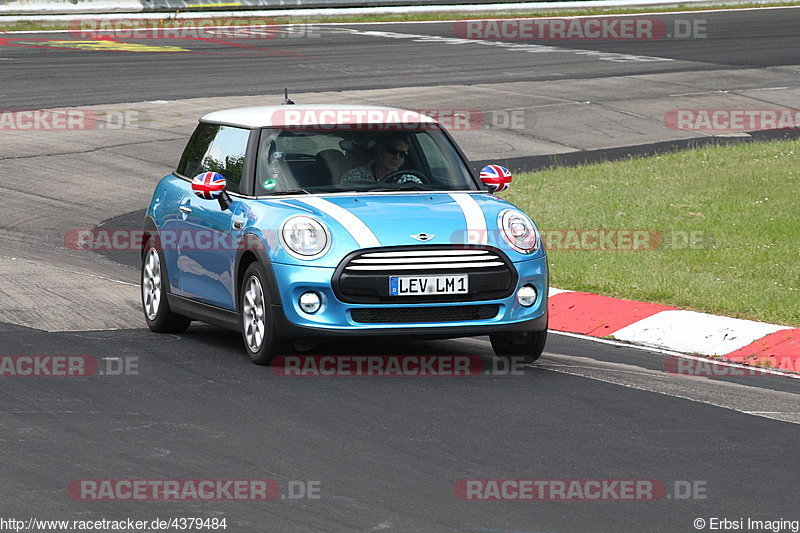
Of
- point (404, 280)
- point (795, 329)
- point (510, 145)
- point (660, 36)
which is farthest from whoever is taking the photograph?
point (660, 36)

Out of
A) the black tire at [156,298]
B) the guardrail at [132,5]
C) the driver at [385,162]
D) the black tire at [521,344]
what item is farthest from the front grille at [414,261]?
the guardrail at [132,5]

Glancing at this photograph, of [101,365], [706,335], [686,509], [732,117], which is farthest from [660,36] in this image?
[686,509]

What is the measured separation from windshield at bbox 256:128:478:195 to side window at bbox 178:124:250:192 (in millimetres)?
241

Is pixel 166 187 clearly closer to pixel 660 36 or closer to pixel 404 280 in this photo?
pixel 404 280

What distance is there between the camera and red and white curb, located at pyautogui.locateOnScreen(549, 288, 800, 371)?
10250 mm

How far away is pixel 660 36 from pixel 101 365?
3118 cm

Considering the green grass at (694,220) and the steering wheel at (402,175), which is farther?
the green grass at (694,220)

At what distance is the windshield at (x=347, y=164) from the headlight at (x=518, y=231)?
2.56 ft

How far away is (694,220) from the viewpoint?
1538 centimetres

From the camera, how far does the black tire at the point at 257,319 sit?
29.6 feet

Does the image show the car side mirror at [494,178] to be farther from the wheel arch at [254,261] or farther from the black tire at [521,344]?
the wheel arch at [254,261]

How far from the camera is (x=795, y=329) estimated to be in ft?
34.7

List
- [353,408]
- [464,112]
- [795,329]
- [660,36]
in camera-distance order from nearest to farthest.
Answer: [353,408] < [795,329] < [464,112] < [660,36]

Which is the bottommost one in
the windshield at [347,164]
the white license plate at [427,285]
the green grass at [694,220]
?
the green grass at [694,220]
